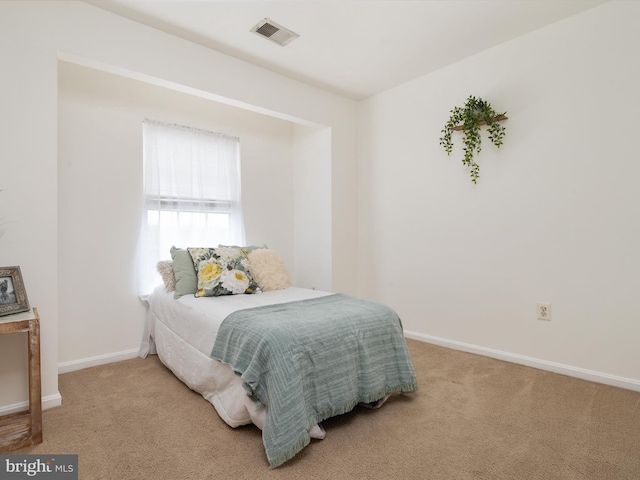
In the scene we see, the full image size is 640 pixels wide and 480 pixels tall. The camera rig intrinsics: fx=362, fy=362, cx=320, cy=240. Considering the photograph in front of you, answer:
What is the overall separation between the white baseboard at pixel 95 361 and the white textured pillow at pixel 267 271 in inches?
47.1

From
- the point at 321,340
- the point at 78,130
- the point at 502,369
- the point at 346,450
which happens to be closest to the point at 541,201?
the point at 502,369

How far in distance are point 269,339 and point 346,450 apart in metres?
0.63

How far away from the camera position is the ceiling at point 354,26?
237 cm

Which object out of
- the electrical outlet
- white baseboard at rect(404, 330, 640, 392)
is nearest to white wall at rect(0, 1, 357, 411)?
white baseboard at rect(404, 330, 640, 392)

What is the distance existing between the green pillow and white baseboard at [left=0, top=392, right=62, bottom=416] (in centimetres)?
90

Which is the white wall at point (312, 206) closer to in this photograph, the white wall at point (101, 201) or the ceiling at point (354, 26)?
the ceiling at point (354, 26)

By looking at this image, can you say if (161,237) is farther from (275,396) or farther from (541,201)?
(541,201)

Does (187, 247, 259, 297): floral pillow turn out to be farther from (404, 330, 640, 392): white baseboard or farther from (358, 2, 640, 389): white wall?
(404, 330, 640, 392): white baseboard

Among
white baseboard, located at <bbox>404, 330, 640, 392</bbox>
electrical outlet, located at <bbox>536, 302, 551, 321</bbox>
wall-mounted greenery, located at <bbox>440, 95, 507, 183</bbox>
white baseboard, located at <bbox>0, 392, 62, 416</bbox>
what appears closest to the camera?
white baseboard, located at <bbox>0, 392, 62, 416</bbox>

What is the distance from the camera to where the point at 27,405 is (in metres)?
2.05

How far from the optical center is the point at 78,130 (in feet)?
8.95

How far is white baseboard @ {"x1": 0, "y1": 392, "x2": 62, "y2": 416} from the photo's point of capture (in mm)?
1985

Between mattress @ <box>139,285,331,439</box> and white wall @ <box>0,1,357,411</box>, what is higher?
white wall @ <box>0,1,357,411</box>

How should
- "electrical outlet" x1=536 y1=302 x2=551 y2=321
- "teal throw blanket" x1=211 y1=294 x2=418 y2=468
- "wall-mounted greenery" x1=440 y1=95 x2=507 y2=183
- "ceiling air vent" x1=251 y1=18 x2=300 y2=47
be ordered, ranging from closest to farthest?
"teal throw blanket" x1=211 y1=294 x2=418 y2=468, "ceiling air vent" x1=251 y1=18 x2=300 y2=47, "electrical outlet" x1=536 y1=302 x2=551 y2=321, "wall-mounted greenery" x1=440 y1=95 x2=507 y2=183
